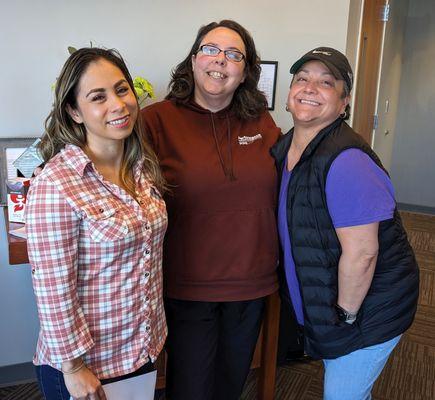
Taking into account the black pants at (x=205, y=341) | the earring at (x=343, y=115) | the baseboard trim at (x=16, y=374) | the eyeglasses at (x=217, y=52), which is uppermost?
the eyeglasses at (x=217, y=52)

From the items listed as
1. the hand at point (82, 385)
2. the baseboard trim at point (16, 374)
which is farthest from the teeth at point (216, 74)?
the baseboard trim at point (16, 374)

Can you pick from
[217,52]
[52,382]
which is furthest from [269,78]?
[52,382]

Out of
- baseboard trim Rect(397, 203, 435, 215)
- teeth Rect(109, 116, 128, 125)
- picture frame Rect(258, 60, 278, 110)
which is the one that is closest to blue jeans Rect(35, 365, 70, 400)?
teeth Rect(109, 116, 128, 125)

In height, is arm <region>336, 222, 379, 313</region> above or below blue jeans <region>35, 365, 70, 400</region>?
above

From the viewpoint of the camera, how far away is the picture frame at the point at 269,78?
2.50 meters

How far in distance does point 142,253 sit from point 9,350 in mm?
1529

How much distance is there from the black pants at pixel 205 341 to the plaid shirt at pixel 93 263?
28 centimetres

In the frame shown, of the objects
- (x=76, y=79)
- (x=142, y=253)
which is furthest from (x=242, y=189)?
(x=76, y=79)

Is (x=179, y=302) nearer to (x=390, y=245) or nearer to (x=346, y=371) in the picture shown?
(x=346, y=371)

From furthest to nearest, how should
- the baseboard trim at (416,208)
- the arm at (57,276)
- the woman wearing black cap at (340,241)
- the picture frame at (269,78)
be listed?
the baseboard trim at (416,208) < the picture frame at (269,78) < the woman wearing black cap at (340,241) < the arm at (57,276)

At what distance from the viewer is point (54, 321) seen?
3.65 ft

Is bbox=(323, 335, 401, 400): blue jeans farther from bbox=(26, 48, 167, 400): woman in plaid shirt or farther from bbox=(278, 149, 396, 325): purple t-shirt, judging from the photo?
bbox=(26, 48, 167, 400): woman in plaid shirt

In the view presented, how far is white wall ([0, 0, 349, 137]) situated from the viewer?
2.00 m

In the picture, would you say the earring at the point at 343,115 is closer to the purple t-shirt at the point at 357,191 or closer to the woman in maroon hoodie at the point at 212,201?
the purple t-shirt at the point at 357,191
